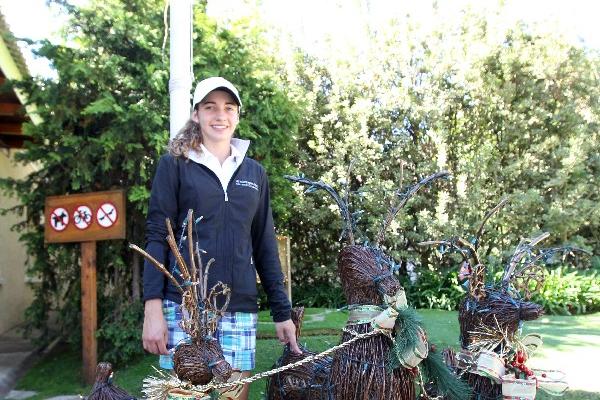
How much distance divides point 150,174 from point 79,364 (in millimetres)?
2444

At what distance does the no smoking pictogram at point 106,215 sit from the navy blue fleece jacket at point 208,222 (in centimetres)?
350

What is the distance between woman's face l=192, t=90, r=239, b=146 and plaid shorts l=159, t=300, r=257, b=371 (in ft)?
2.30

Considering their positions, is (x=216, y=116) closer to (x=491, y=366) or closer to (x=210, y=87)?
(x=210, y=87)

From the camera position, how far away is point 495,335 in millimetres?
2436

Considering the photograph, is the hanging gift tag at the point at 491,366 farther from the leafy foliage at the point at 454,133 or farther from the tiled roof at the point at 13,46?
the leafy foliage at the point at 454,133

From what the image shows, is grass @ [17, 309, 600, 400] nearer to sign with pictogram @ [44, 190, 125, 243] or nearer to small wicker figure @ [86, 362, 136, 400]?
sign with pictogram @ [44, 190, 125, 243]

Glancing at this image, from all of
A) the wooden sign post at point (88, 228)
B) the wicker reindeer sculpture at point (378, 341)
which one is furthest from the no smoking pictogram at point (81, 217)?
the wicker reindeer sculpture at point (378, 341)

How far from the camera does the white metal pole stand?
3.97 meters

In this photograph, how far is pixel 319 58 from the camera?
12.0 m

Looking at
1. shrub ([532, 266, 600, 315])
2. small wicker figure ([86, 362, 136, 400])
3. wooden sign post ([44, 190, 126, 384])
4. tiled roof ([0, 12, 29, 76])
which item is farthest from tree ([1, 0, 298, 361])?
shrub ([532, 266, 600, 315])

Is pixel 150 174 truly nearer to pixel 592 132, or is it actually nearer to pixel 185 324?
pixel 185 324

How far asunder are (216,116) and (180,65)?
1.89 meters

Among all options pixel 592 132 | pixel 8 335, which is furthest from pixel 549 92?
pixel 8 335

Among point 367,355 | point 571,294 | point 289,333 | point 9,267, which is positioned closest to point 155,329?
point 289,333
